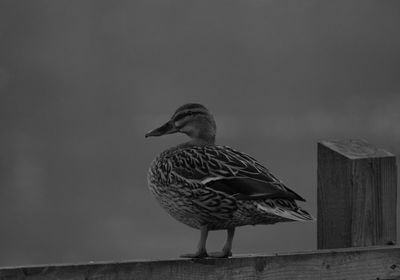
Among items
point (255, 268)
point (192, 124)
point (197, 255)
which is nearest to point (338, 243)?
point (255, 268)

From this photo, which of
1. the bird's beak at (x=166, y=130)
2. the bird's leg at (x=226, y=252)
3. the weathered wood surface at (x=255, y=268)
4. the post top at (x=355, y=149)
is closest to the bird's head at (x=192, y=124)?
the bird's beak at (x=166, y=130)

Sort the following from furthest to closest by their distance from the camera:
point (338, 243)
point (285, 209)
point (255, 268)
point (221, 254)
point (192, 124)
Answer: point (192, 124) → point (338, 243) → point (285, 209) → point (221, 254) → point (255, 268)

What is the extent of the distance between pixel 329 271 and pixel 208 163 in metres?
0.95

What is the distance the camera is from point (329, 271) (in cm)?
494

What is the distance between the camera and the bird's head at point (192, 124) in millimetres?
5926

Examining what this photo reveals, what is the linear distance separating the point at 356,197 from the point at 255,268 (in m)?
0.89

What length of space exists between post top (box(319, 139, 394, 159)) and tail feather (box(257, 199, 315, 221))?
435 millimetres

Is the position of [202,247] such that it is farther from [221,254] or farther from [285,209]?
[285,209]

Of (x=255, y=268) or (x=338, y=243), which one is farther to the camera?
(x=338, y=243)

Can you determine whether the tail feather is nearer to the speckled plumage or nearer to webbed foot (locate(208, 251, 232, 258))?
the speckled plumage

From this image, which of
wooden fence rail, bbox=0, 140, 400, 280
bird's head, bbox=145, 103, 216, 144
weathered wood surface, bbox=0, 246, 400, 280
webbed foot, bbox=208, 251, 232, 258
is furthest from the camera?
bird's head, bbox=145, 103, 216, 144

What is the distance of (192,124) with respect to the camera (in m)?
5.96

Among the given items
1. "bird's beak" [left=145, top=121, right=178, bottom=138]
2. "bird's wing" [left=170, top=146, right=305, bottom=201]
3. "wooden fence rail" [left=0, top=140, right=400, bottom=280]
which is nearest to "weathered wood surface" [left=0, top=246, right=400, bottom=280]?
"wooden fence rail" [left=0, top=140, right=400, bottom=280]

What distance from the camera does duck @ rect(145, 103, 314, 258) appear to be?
5.09 m
